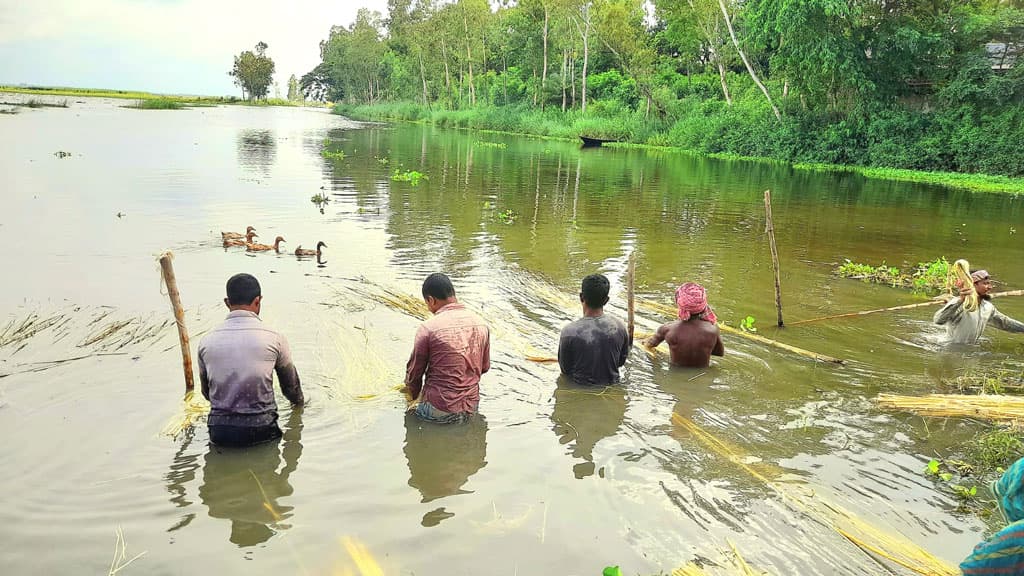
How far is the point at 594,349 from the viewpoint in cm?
655

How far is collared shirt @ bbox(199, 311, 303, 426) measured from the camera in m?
4.94

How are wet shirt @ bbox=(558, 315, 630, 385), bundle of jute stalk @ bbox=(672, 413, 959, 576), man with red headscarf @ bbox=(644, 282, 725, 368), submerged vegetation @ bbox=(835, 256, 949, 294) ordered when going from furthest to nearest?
submerged vegetation @ bbox=(835, 256, 949, 294), man with red headscarf @ bbox=(644, 282, 725, 368), wet shirt @ bbox=(558, 315, 630, 385), bundle of jute stalk @ bbox=(672, 413, 959, 576)

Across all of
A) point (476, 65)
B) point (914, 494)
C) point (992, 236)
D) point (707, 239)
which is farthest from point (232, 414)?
point (476, 65)

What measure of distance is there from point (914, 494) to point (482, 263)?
27.7 feet

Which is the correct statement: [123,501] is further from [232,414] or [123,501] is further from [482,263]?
[482,263]

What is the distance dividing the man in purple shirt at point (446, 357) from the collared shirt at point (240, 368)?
1.14m

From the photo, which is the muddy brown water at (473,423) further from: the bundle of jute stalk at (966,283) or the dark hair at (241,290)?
the dark hair at (241,290)

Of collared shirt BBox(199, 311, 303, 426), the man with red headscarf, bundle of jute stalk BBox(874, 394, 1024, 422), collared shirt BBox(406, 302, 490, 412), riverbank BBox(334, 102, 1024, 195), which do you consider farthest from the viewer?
riverbank BBox(334, 102, 1024, 195)

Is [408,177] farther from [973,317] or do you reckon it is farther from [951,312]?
[973,317]

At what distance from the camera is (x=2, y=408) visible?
5918mm

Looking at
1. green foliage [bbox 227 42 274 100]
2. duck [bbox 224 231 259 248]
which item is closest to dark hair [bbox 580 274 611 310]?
duck [bbox 224 231 259 248]

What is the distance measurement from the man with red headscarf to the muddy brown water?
19 cm

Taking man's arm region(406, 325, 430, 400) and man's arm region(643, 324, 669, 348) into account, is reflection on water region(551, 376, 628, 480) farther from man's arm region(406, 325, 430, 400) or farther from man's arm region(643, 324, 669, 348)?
man's arm region(406, 325, 430, 400)

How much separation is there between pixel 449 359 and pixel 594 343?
66.5 inches
